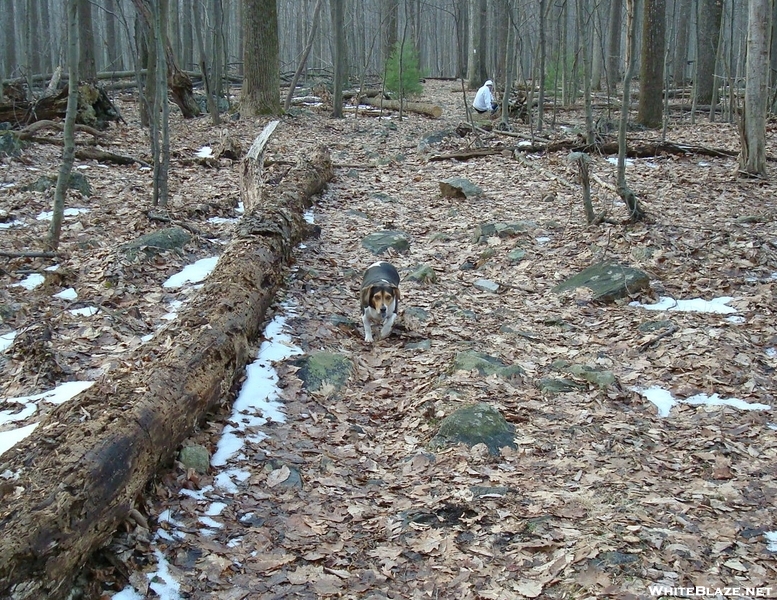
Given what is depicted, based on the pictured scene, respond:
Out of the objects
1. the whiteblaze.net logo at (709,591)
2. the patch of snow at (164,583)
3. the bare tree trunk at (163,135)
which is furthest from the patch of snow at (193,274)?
the whiteblaze.net logo at (709,591)

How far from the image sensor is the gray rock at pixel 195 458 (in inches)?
165

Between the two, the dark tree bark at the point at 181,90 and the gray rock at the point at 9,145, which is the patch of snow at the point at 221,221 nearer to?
the gray rock at the point at 9,145

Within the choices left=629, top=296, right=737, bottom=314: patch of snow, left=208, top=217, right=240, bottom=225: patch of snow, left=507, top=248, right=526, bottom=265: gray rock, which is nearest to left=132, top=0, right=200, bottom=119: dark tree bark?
left=208, top=217, right=240, bottom=225: patch of snow

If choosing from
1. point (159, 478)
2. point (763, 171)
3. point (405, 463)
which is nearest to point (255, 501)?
point (159, 478)

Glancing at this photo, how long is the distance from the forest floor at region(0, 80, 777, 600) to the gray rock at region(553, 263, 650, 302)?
16 centimetres

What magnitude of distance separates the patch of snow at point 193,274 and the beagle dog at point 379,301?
1857mm

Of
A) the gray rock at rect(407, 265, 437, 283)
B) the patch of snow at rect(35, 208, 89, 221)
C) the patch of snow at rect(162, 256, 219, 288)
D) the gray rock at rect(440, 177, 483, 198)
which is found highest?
the gray rock at rect(440, 177, 483, 198)

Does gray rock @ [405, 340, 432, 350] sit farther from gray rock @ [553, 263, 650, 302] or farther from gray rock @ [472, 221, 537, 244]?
gray rock @ [472, 221, 537, 244]

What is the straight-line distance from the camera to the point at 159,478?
396cm

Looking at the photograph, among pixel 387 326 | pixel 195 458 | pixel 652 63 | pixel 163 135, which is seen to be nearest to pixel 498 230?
pixel 387 326

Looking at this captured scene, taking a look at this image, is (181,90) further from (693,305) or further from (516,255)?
(693,305)

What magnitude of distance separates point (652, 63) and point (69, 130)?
13216 mm

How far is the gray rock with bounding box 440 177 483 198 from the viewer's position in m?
11.8

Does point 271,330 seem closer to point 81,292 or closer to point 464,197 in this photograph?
point 81,292
